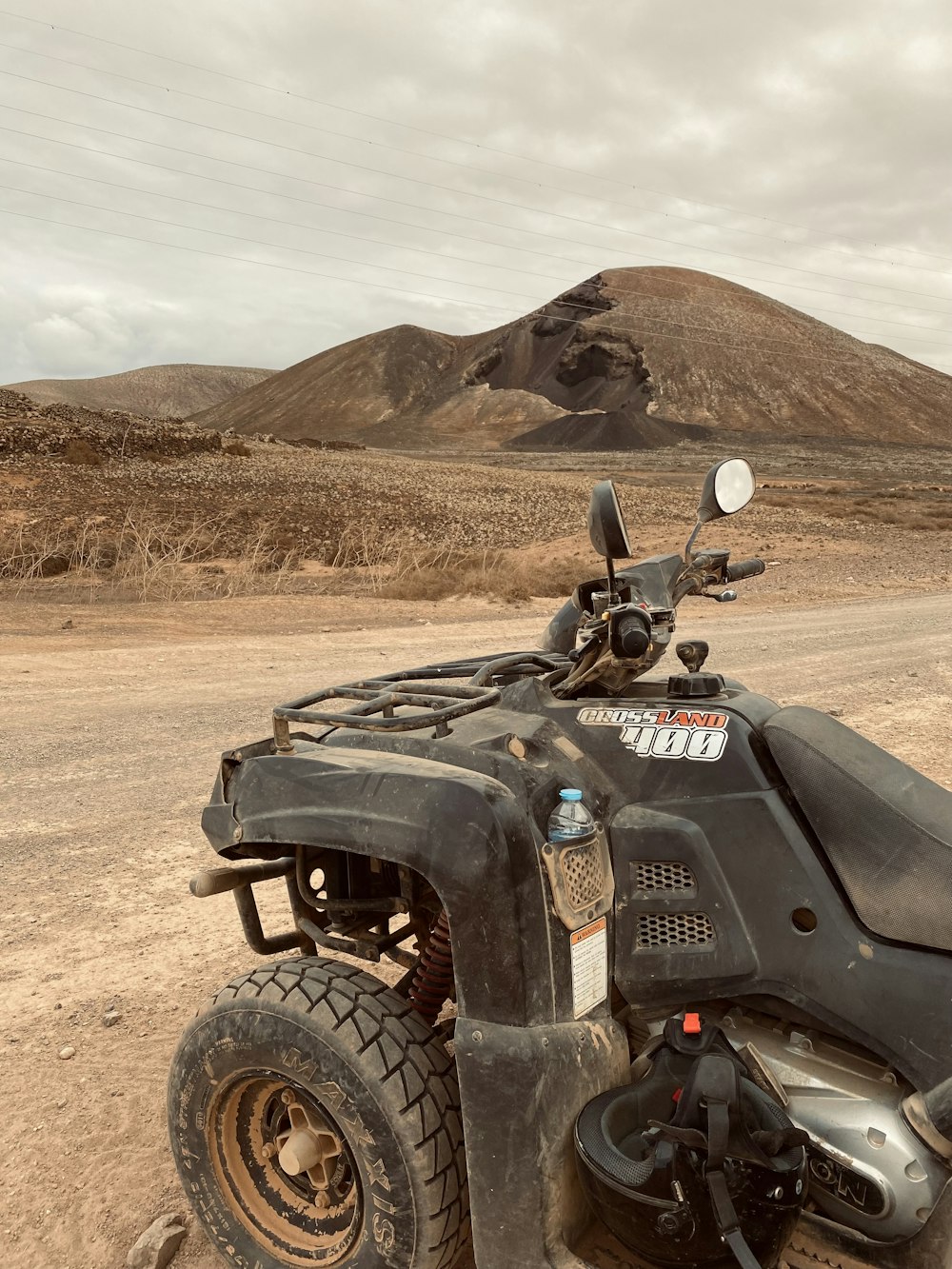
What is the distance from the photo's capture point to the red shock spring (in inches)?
94.7

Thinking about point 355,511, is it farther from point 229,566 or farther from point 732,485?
point 732,485

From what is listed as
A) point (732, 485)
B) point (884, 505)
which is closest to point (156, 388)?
point (884, 505)

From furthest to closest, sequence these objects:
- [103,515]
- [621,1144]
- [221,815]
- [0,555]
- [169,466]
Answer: [169,466] < [103,515] < [0,555] < [221,815] < [621,1144]

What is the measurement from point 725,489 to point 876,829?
97 cm

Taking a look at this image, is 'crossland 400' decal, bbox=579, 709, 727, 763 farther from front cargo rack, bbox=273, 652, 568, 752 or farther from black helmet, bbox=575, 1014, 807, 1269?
black helmet, bbox=575, 1014, 807, 1269

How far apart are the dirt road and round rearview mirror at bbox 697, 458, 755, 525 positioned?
7.71 ft

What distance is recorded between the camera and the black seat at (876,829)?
200cm

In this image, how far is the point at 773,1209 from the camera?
1.78m

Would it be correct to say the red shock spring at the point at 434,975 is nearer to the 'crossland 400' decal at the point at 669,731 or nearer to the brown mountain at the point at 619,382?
the 'crossland 400' decal at the point at 669,731

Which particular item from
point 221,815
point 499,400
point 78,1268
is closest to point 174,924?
point 78,1268

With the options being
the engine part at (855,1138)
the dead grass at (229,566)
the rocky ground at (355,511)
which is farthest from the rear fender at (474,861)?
the rocky ground at (355,511)

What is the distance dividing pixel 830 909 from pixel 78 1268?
210cm

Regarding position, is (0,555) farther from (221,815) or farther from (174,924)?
(221,815)

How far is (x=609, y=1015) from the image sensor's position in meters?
2.12
